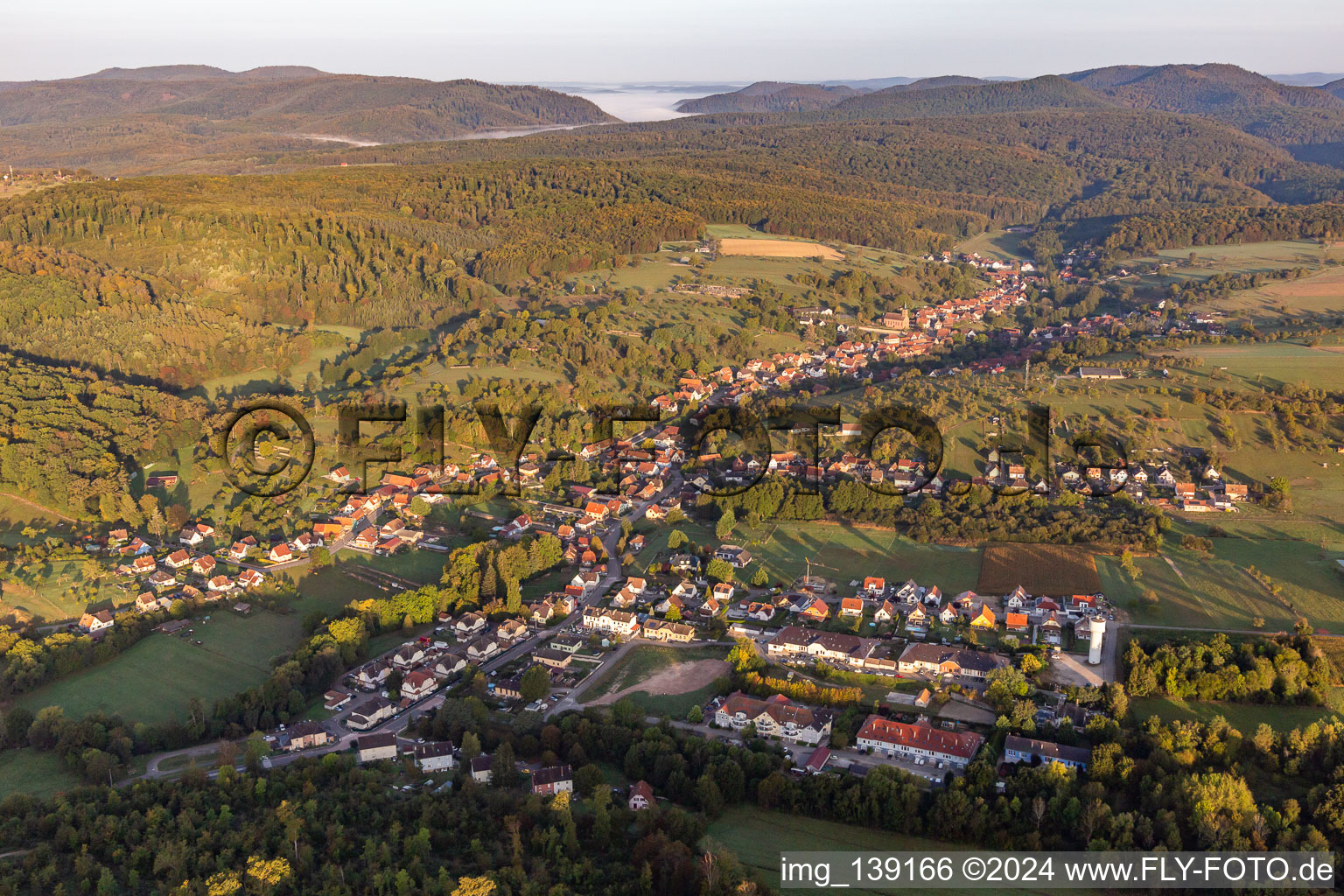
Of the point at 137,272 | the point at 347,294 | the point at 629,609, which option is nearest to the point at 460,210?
the point at 347,294

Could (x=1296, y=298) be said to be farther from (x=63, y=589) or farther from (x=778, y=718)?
(x=63, y=589)

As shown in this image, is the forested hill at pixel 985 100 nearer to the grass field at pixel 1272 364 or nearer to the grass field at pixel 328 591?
the grass field at pixel 1272 364

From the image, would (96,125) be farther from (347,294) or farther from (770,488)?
(770,488)

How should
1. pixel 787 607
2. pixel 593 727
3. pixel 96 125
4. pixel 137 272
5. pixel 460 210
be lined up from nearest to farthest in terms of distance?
pixel 593 727 → pixel 787 607 → pixel 137 272 → pixel 460 210 → pixel 96 125

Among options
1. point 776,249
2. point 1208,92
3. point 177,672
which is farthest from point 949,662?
point 1208,92

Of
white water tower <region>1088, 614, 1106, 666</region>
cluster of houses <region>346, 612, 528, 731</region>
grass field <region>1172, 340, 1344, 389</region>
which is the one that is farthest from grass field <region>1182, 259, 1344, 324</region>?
cluster of houses <region>346, 612, 528, 731</region>

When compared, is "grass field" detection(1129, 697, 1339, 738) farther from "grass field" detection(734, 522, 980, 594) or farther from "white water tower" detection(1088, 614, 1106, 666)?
"grass field" detection(734, 522, 980, 594)
